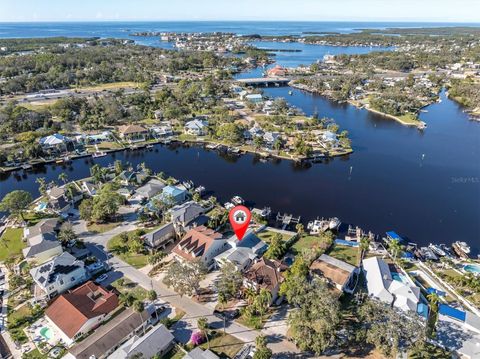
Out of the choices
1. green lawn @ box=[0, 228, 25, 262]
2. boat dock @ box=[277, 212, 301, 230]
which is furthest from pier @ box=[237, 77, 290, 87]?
green lawn @ box=[0, 228, 25, 262]

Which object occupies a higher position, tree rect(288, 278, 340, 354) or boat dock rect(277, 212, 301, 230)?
tree rect(288, 278, 340, 354)

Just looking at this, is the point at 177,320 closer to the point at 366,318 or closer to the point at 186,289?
the point at 186,289

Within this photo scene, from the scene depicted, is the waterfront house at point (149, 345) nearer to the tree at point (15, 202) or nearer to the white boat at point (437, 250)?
the tree at point (15, 202)

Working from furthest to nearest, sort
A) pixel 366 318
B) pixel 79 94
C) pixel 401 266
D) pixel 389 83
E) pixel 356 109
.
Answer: pixel 389 83
pixel 79 94
pixel 356 109
pixel 401 266
pixel 366 318

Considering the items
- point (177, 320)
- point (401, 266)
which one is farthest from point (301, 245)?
point (177, 320)

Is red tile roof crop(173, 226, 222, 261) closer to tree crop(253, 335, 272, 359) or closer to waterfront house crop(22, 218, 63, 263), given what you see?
tree crop(253, 335, 272, 359)

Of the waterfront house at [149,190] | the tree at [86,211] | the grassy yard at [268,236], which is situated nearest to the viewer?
the grassy yard at [268,236]

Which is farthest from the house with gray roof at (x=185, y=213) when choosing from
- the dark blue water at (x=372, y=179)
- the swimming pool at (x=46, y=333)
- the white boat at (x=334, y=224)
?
the white boat at (x=334, y=224)
